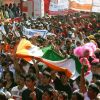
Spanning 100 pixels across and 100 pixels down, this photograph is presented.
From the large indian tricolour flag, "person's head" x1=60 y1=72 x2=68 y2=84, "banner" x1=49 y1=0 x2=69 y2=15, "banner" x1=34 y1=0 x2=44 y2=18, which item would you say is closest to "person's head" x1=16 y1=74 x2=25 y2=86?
the large indian tricolour flag

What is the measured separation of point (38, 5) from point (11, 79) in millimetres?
15271

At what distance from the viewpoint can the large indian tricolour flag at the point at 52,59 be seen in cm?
873

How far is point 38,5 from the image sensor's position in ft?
79.4

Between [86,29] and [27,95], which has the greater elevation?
[27,95]

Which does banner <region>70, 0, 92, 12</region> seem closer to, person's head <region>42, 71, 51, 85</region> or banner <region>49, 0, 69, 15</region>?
banner <region>49, 0, 69, 15</region>

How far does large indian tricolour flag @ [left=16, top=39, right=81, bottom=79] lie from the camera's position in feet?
28.7

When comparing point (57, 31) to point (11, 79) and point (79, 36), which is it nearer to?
point (79, 36)


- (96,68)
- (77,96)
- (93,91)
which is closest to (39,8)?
(96,68)

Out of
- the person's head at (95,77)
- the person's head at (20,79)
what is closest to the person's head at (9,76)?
the person's head at (20,79)

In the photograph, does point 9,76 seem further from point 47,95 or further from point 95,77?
point 47,95

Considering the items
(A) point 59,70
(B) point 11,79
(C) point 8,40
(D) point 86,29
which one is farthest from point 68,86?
(D) point 86,29

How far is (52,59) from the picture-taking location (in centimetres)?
930

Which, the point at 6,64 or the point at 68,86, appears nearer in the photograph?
the point at 68,86

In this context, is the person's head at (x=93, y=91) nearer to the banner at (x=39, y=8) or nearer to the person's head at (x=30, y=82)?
the person's head at (x=30, y=82)
